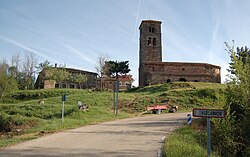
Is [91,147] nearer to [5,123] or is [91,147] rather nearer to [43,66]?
[5,123]

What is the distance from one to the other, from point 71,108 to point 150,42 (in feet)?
119

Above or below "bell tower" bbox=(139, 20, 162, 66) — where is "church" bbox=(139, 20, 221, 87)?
below

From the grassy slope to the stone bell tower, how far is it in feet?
50.3

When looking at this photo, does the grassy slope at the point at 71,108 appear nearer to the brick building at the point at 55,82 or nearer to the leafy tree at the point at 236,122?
the leafy tree at the point at 236,122

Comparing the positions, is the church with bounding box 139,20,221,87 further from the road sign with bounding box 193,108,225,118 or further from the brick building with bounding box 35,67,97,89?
the road sign with bounding box 193,108,225,118

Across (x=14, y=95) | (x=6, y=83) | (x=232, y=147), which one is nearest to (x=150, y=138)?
(x=232, y=147)

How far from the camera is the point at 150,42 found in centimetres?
5331

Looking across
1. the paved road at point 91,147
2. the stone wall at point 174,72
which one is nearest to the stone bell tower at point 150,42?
the stone wall at point 174,72

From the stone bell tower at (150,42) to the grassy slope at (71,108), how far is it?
50.3 feet

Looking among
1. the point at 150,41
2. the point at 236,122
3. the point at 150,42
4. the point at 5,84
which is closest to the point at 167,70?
the point at 150,42

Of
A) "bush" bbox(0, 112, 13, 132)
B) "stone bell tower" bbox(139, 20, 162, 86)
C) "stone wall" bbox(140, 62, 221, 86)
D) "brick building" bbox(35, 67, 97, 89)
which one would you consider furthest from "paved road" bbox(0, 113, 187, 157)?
"stone bell tower" bbox(139, 20, 162, 86)

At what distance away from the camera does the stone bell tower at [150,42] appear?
173 feet

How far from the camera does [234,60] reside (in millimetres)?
8383

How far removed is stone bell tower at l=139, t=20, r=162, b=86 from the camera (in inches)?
2074
